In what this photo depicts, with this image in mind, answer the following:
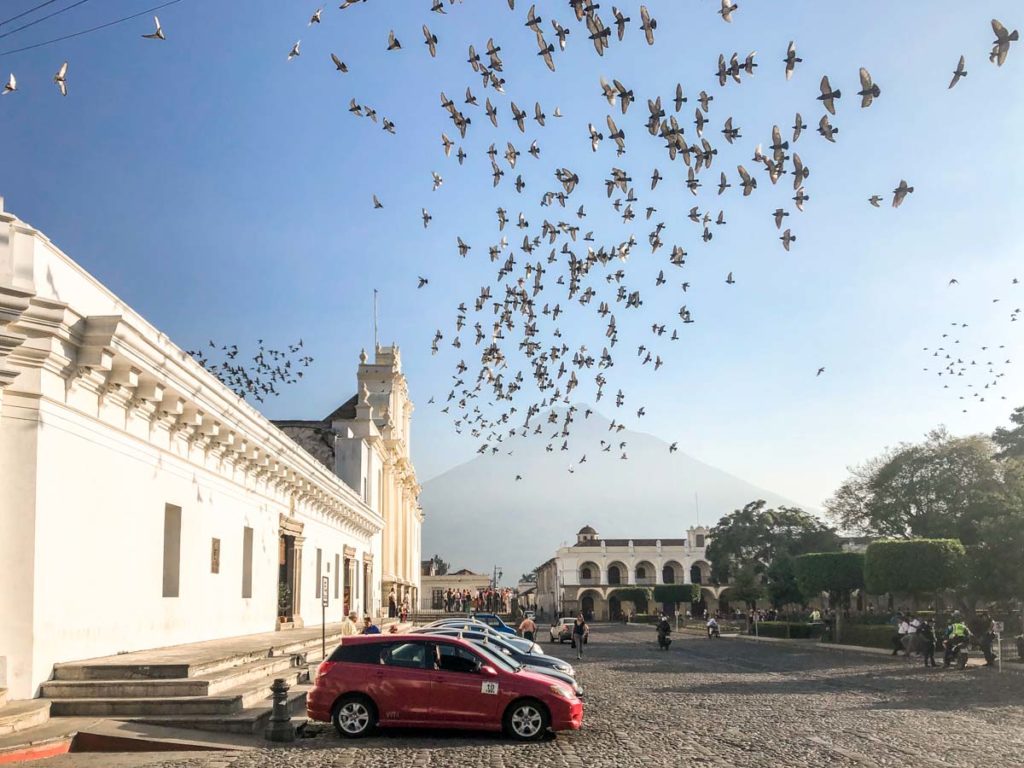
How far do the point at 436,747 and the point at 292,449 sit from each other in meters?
16.9

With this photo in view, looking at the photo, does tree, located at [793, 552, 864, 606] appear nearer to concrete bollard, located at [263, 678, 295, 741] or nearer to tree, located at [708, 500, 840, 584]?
tree, located at [708, 500, 840, 584]

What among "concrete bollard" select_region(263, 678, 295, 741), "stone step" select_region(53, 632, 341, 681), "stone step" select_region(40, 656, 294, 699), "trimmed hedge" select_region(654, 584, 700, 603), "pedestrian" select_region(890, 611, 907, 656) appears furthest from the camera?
"trimmed hedge" select_region(654, 584, 700, 603)

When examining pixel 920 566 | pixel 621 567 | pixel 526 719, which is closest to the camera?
pixel 526 719

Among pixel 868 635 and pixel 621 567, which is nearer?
pixel 868 635

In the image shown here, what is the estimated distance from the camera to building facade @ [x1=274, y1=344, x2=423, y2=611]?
171 feet

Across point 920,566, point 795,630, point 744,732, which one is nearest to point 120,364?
point 744,732

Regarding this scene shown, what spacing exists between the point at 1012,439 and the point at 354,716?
216 feet

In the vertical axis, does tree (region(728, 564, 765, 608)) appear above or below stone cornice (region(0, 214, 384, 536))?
below

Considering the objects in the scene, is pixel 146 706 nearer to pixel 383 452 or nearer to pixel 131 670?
pixel 131 670

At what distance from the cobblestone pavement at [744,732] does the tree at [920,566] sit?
1497 centimetres

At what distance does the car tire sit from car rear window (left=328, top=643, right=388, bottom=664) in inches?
17.4

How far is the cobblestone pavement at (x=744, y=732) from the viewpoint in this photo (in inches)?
444

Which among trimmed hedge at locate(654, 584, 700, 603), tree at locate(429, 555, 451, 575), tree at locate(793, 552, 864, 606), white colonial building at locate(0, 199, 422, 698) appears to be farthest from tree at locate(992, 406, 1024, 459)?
tree at locate(429, 555, 451, 575)

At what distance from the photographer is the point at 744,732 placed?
13.9 m
